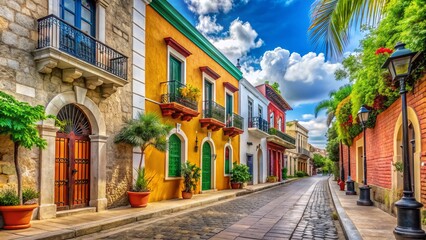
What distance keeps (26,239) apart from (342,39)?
589cm

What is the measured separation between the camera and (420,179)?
19.3 ft

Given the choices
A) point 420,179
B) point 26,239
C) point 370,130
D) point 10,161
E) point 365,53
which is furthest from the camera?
point 370,130

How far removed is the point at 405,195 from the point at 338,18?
2.82m

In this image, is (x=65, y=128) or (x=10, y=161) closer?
(x=10, y=161)

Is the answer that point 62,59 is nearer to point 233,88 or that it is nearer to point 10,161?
point 10,161

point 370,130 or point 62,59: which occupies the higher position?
point 62,59

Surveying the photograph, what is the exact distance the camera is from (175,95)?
11883 millimetres

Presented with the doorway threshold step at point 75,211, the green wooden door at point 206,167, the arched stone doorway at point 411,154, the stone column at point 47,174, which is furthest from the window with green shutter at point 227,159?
the stone column at point 47,174

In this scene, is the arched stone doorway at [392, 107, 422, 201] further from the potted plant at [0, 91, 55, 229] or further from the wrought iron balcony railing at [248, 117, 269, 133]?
the wrought iron balcony railing at [248, 117, 269, 133]

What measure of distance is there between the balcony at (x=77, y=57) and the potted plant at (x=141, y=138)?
3.85ft

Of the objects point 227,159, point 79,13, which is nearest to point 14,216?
point 79,13

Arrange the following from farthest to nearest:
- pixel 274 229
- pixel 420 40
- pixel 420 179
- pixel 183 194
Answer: pixel 183 194 → pixel 274 229 → pixel 420 179 → pixel 420 40

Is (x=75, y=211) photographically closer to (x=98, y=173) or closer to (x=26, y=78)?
(x=98, y=173)

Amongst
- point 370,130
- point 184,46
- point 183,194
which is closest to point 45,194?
point 183,194
